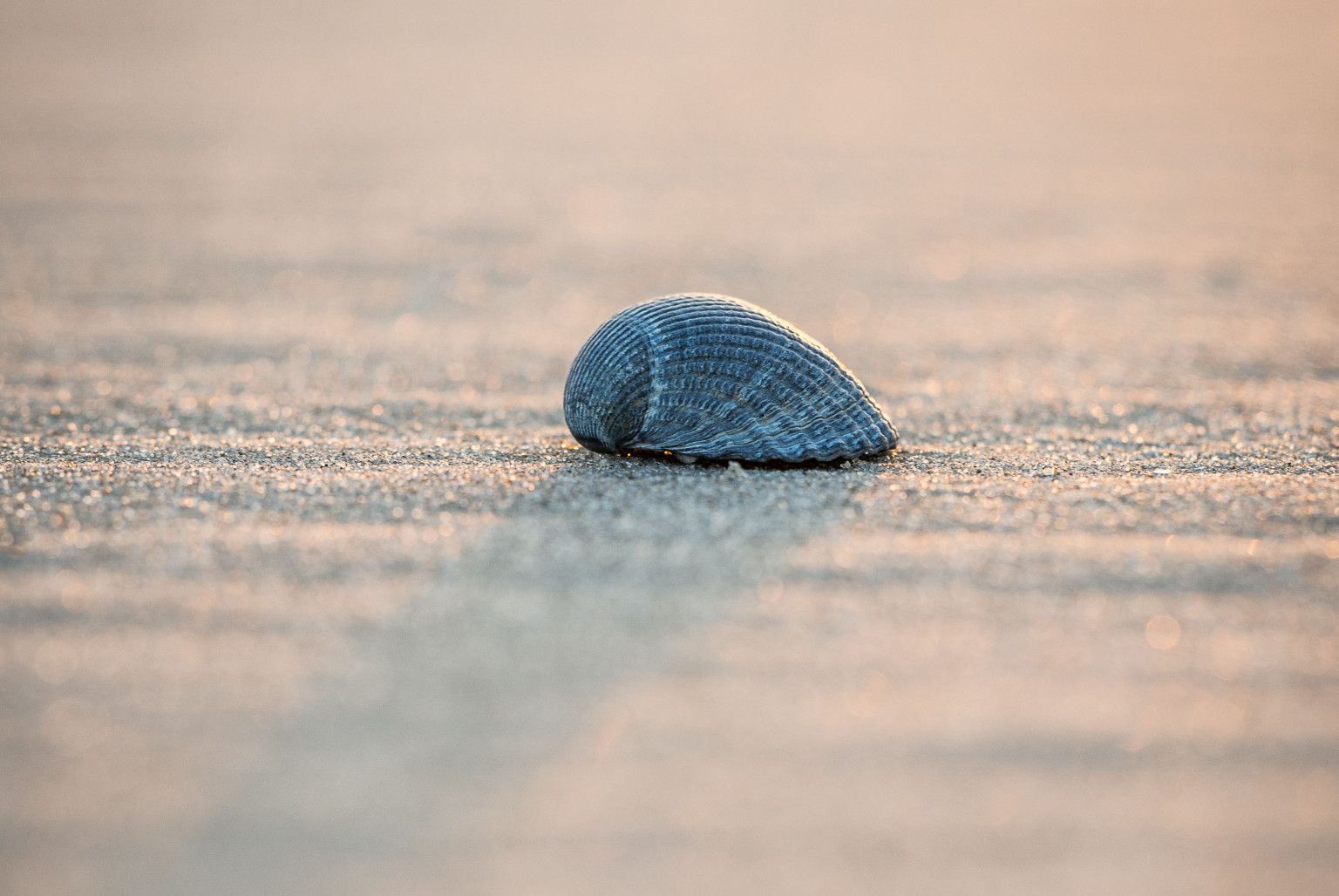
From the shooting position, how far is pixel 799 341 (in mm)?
3973

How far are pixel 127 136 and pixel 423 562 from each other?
830 cm

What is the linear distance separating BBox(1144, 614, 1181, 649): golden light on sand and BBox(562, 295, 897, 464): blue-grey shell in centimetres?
121

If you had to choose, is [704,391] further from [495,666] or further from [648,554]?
[495,666]

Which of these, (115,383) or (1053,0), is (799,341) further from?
(1053,0)

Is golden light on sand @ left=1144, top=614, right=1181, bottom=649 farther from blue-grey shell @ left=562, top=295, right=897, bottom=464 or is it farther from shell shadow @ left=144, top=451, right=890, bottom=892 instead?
blue-grey shell @ left=562, top=295, right=897, bottom=464

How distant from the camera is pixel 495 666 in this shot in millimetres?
2723

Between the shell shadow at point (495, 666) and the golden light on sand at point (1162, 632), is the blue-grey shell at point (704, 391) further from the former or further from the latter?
the golden light on sand at point (1162, 632)

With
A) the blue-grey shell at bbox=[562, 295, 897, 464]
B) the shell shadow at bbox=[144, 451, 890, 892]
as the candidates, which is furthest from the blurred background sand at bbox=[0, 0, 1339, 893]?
the blue-grey shell at bbox=[562, 295, 897, 464]

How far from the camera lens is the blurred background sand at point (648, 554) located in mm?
2285

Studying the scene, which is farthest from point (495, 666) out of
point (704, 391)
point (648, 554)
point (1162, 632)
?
point (1162, 632)

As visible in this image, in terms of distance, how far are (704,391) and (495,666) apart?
135cm

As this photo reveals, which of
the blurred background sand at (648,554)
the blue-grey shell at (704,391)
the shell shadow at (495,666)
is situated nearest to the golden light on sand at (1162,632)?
the blurred background sand at (648,554)

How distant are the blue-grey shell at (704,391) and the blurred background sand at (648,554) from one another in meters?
0.12

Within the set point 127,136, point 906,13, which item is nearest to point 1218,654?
point 127,136
